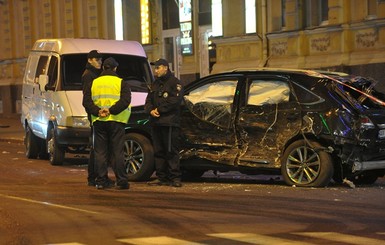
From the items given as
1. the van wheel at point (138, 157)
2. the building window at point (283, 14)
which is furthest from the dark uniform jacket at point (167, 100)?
the building window at point (283, 14)

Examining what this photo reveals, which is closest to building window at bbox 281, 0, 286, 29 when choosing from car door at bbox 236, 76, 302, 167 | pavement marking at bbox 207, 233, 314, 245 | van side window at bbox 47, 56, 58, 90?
van side window at bbox 47, 56, 58, 90

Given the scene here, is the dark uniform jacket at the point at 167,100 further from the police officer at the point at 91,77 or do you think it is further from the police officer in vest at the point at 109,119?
the police officer at the point at 91,77

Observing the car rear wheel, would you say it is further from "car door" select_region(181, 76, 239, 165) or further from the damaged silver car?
"car door" select_region(181, 76, 239, 165)

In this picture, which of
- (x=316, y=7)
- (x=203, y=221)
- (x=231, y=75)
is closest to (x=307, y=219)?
(x=203, y=221)

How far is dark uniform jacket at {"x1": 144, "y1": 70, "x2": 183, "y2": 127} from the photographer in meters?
11.1

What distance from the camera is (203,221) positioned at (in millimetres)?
8406

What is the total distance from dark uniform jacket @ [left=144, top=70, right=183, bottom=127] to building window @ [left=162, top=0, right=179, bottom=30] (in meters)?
16.8

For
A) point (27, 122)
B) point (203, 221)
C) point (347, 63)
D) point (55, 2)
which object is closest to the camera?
point (203, 221)

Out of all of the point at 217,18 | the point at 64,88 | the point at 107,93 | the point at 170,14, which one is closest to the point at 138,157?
the point at 107,93

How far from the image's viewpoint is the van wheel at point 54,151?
14.5 metres

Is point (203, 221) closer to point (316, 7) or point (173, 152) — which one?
point (173, 152)

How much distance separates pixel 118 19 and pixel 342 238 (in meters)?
23.8

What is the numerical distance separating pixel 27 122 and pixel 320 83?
7712 mm

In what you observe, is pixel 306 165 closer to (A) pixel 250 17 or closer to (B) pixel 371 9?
(B) pixel 371 9
